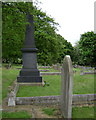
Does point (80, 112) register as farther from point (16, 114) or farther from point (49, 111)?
point (16, 114)

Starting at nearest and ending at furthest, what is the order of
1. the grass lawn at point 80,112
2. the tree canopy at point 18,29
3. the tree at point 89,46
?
the grass lawn at point 80,112 → the tree canopy at point 18,29 → the tree at point 89,46

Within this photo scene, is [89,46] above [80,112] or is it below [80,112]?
above

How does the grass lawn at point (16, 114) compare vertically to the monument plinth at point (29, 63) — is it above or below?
below

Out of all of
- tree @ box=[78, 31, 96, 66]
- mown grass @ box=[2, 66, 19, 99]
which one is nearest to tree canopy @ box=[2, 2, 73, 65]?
mown grass @ box=[2, 66, 19, 99]

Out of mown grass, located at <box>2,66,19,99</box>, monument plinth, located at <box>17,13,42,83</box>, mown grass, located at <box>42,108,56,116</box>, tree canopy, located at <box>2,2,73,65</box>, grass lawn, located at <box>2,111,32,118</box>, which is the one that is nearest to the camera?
grass lawn, located at <box>2,111,32,118</box>

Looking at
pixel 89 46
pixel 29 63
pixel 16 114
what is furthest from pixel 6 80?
pixel 89 46

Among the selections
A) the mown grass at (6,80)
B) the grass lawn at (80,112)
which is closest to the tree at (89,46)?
the mown grass at (6,80)

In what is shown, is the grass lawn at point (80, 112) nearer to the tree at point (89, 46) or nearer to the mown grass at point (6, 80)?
the mown grass at point (6, 80)

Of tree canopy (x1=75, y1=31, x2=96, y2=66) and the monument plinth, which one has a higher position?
tree canopy (x1=75, y1=31, x2=96, y2=66)

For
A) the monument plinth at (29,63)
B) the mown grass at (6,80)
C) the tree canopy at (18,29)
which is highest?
the tree canopy at (18,29)

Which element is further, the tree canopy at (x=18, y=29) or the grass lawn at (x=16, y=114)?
the tree canopy at (x=18, y=29)

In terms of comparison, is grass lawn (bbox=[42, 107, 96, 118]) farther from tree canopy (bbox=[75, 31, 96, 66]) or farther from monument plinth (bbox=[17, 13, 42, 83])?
tree canopy (bbox=[75, 31, 96, 66])

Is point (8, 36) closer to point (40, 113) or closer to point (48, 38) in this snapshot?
point (40, 113)

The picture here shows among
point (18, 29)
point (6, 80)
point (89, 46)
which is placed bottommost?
point (6, 80)
